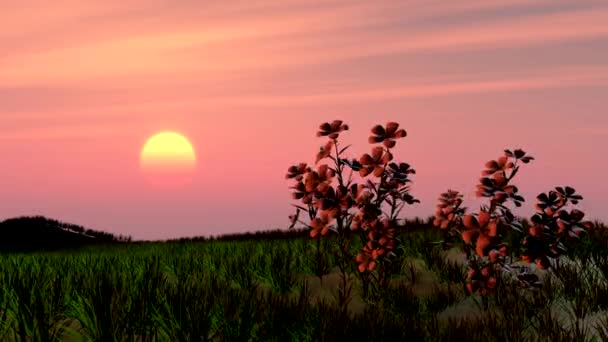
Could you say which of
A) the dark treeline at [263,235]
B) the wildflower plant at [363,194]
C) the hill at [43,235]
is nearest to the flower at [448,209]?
the wildflower plant at [363,194]

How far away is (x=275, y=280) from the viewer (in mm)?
8320

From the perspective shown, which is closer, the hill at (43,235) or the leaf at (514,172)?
the leaf at (514,172)

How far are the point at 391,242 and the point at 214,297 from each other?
3.14 meters

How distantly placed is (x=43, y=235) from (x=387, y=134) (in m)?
16.2

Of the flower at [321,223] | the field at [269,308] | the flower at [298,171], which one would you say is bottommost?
the field at [269,308]

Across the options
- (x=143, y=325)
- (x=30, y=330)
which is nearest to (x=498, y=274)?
(x=143, y=325)

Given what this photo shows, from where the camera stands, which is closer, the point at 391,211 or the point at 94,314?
the point at 94,314

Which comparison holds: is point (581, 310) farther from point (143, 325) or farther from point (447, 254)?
point (143, 325)

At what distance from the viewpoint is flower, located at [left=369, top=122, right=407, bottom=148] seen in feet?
25.0

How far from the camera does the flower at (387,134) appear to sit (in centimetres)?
762

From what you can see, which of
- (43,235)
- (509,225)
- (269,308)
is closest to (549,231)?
(509,225)

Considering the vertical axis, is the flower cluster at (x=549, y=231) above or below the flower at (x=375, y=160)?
below

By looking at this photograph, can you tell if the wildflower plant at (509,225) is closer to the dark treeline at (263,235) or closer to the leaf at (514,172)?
the leaf at (514,172)

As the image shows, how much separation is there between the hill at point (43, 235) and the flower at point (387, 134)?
14.0 metres
